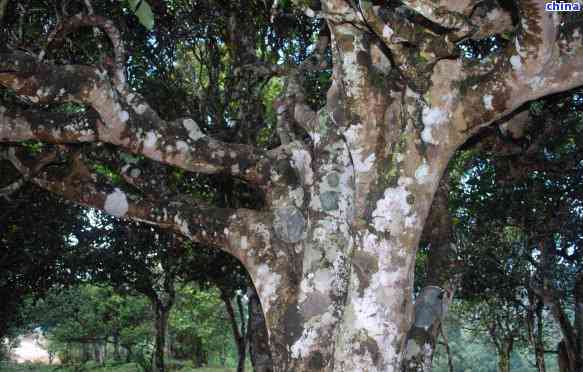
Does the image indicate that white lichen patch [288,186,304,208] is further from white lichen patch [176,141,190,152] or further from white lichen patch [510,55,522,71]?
white lichen patch [510,55,522,71]

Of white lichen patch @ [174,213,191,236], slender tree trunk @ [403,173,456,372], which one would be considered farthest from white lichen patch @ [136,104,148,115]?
slender tree trunk @ [403,173,456,372]

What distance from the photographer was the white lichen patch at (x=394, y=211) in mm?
3508

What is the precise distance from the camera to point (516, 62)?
11.8ft

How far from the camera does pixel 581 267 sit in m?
13.3

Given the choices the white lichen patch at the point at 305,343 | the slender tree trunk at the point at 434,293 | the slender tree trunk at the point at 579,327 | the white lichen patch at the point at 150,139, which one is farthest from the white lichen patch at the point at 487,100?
the slender tree trunk at the point at 579,327

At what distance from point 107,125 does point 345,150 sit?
7.71 ft

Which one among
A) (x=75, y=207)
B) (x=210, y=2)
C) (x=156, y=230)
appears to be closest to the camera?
(x=210, y=2)

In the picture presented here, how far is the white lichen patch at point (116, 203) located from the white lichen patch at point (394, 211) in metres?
2.93

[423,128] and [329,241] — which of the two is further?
[329,241]

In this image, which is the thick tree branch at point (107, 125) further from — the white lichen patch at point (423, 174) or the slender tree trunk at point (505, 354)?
the slender tree trunk at point (505, 354)

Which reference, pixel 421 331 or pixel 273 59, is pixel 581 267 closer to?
pixel 273 59

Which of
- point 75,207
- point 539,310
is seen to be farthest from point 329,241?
point 539,310

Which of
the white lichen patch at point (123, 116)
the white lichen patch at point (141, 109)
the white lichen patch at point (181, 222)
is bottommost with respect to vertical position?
the white lichen patch at point (181, 222)

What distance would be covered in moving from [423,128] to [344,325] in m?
1.57
